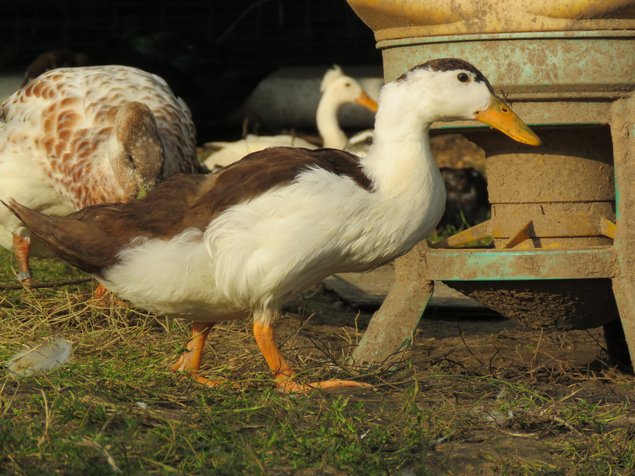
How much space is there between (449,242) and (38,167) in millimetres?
2259

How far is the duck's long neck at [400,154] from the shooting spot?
4.43 meters

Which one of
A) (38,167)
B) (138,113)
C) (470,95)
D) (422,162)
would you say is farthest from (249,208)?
(38,167)

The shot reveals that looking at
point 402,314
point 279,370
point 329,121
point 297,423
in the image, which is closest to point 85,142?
point 402,314

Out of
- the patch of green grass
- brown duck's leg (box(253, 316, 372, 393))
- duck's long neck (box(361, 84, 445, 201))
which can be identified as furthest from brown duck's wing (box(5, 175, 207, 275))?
duck's long neck (box(361, 84, 445, 201))

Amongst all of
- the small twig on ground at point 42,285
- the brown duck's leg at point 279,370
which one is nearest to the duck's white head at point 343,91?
the small twig on ground at point 42,285

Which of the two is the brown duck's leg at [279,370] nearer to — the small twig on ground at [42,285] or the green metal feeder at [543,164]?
the green metal feeder at [543,164]

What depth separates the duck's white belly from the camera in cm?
430

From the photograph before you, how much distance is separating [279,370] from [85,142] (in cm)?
225

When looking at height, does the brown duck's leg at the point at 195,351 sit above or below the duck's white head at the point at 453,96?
below

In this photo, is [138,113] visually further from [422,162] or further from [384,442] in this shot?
[384,442]

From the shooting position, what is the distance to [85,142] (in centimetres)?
624

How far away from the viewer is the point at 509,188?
17.1 feet

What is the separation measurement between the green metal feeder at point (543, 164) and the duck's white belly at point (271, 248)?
2.30 ft

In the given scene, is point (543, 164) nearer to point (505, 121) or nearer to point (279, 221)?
point (505, 121)
